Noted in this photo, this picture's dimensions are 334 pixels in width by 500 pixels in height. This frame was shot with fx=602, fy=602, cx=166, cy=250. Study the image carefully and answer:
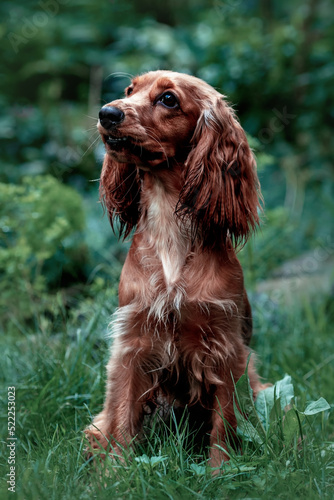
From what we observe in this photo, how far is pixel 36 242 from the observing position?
457 cm

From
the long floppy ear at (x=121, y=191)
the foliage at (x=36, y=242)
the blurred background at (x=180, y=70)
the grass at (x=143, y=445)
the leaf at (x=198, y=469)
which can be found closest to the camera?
the grass at (x=143, y=445)

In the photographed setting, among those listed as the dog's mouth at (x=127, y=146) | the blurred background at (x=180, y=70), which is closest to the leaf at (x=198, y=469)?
the dog's mouth at (x=127, y=146)

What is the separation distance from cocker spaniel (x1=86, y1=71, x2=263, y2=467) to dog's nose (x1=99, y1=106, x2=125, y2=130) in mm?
36

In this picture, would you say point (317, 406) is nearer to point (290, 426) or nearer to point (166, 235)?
point (290, 426)

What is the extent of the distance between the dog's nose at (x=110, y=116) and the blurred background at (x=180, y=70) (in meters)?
2.23

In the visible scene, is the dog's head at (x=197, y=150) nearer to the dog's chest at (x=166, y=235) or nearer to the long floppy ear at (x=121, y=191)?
the dog's chest at (x=166, y=235)

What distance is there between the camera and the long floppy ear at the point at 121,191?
2973 mm

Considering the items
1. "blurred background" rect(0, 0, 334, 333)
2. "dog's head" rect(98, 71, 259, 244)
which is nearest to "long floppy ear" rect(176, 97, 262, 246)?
"dog's head" rect(98, 71, 259, 244)

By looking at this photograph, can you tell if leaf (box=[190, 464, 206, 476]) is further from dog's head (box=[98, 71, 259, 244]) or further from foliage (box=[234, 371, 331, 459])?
dog's head (box=[98, 71, 259, 244])

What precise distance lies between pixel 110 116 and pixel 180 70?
4322 millimetres

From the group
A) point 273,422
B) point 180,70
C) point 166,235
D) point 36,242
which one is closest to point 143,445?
point 273,422

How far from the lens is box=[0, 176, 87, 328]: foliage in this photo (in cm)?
409

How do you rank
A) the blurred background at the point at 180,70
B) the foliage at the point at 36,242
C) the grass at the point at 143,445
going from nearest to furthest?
the grass at the point at 143,445 → the foliage at the point at 36,242 → the blurred background at the point at 180,70

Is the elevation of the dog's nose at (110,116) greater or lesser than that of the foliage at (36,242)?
greater
